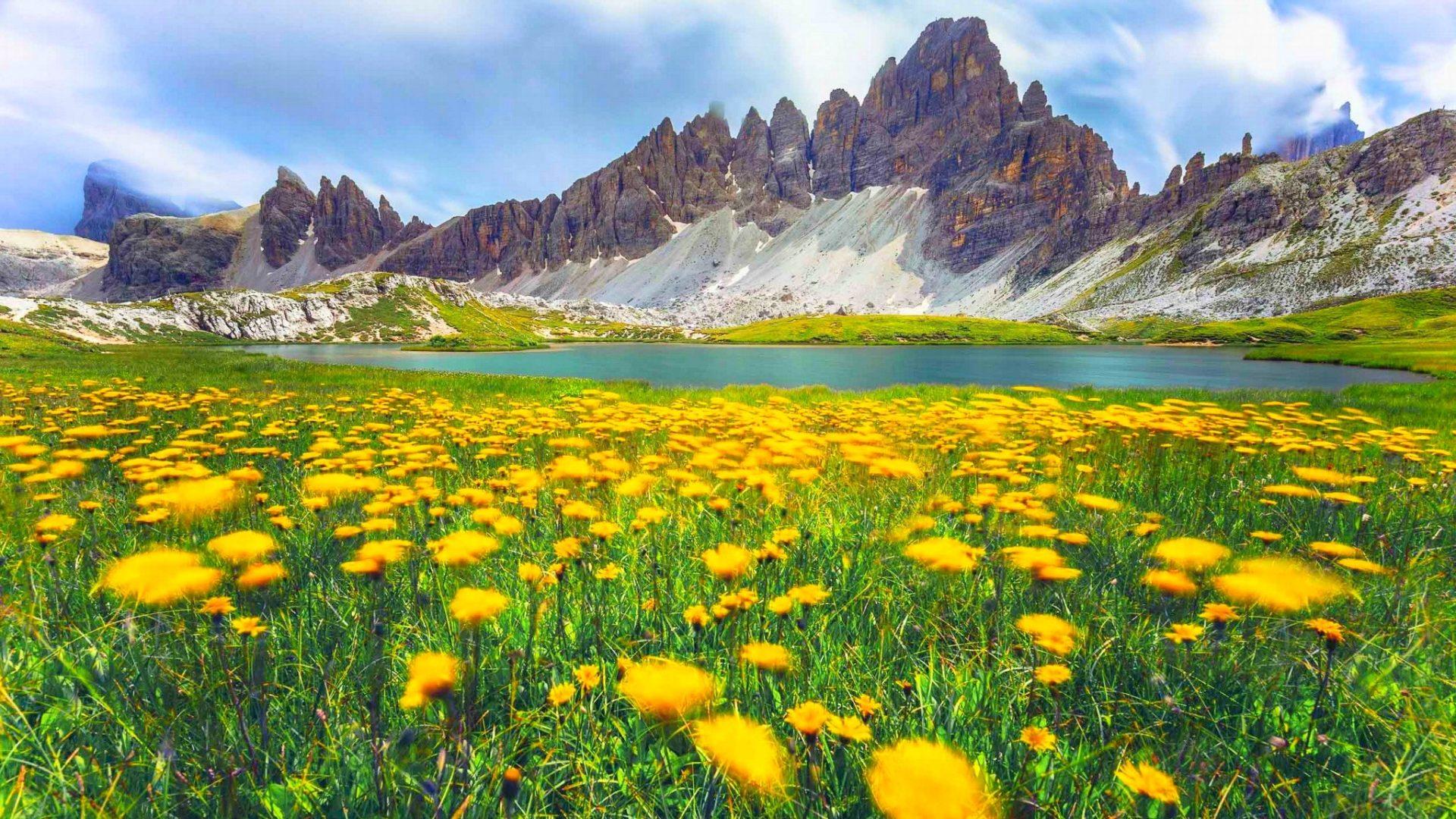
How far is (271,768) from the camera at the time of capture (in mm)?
1544

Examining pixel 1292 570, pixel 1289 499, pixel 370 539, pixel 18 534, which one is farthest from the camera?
pixel 1289 499

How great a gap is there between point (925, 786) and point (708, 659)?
3.23 feet

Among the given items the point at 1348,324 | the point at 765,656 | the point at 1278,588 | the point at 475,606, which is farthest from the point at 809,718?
the point at 1348,324

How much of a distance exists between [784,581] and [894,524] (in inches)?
44.8

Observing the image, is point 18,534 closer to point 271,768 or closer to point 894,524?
point 271,768

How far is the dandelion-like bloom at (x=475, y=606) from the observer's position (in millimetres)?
1500

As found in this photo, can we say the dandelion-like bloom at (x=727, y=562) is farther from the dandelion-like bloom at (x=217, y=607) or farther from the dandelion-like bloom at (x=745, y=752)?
the dandelion-like bloom at (x=217, y=607)

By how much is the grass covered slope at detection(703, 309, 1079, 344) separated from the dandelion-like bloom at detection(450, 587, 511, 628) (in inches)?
4354

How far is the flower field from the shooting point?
4.65 feet

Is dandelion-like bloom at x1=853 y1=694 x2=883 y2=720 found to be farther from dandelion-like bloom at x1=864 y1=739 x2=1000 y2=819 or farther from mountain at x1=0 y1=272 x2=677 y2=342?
mountain at x1=0 y1=272 x2=677 y2=342

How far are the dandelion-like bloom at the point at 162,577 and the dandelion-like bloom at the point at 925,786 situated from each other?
1.94 m

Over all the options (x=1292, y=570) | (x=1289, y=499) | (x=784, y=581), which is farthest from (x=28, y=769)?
(x=1289, y=499)

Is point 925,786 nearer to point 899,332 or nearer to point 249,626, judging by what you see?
point 249,626

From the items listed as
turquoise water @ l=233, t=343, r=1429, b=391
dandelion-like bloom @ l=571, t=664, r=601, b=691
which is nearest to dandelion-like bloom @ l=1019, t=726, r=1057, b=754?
dandelion-like bloom @ l=571, t=664, r=601, b=691
